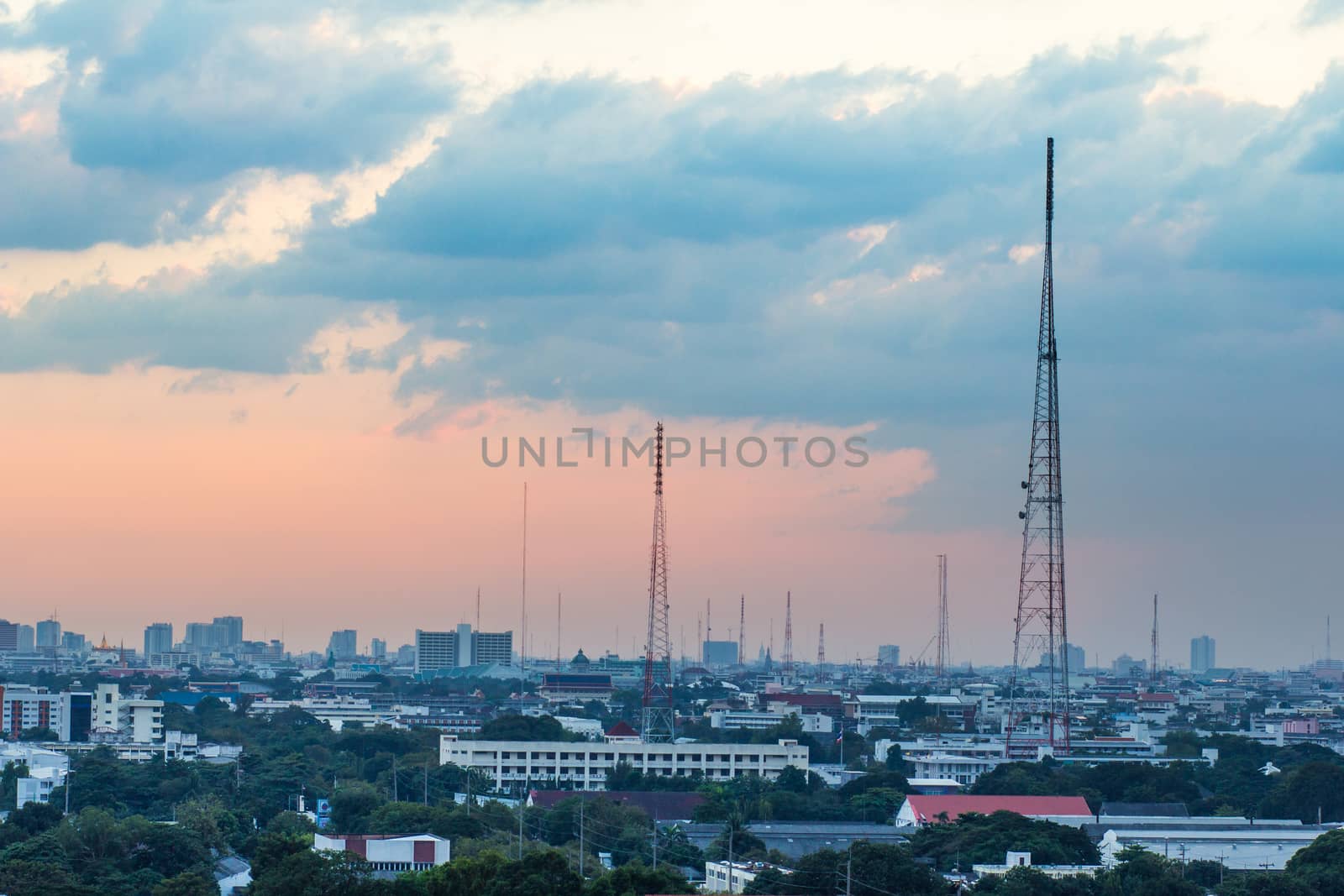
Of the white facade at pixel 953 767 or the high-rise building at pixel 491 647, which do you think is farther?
the high-rise building at pixel 491 647

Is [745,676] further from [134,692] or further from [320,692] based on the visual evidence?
[134,692]

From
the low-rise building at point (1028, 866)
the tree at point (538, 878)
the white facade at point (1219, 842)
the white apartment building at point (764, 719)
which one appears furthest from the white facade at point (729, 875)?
the white apartment building at point (764, 719)

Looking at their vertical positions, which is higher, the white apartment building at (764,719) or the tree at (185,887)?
the tree at (185,887)

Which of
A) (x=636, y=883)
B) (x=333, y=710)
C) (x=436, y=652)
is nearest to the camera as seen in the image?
(x=636, y=883)

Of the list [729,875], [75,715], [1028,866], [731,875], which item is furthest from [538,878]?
[75,715]

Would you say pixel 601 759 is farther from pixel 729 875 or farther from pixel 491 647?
pixel 491 647

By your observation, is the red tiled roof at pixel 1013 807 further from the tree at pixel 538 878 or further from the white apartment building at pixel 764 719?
the white apartment building at pixel 764 719

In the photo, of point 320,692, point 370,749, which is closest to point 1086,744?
point 370,749

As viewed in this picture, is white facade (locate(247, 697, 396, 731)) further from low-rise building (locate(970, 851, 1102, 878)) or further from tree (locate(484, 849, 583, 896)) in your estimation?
A: tree (locate(484, 849, 583, 896))

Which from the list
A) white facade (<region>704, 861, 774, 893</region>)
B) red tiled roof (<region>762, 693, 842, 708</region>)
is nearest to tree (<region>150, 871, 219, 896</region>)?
white facade (<region>704, 861, 774, 893</region>)
